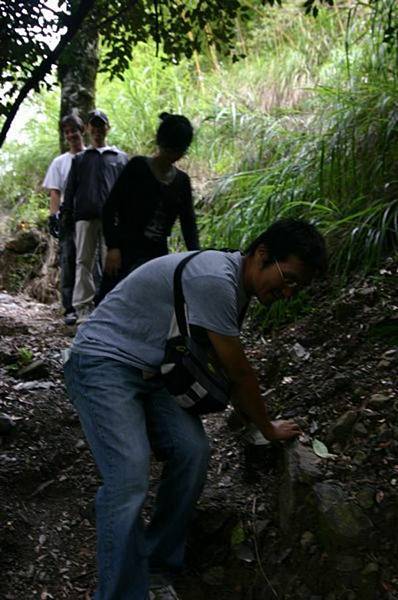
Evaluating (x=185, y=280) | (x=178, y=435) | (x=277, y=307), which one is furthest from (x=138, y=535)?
(x=277, y=307)

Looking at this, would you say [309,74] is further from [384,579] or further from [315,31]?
[384,579]

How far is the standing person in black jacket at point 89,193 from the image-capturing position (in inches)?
188

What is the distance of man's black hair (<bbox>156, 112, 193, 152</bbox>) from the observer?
3359 millimetres

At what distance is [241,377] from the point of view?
2.13m

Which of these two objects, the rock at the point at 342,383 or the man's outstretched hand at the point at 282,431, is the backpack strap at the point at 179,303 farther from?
the rock at the point at 342,383

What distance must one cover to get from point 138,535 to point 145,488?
0.15 metres

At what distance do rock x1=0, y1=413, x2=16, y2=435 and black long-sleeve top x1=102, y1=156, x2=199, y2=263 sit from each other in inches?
41.7

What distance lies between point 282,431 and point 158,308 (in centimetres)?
70

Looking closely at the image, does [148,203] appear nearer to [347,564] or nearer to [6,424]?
[6,424]

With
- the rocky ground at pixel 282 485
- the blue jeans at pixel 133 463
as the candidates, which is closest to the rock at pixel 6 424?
the rocky ground at pixel 282 485

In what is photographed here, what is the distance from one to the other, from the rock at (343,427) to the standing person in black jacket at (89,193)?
8.85ft

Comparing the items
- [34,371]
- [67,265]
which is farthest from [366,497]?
[67,265]

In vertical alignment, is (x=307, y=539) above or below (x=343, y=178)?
below

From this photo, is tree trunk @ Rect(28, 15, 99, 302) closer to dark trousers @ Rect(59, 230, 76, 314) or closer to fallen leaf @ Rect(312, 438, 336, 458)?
dark trousers @ Rect(59, 230, 76, 314)
